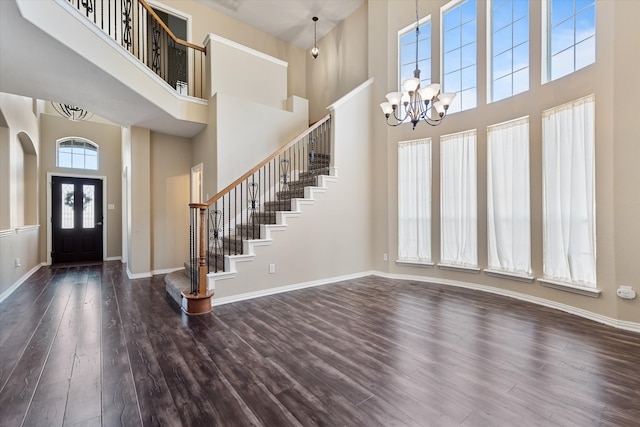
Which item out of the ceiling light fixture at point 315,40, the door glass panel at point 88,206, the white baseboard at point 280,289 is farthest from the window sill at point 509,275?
the door glass panel at point 88,206

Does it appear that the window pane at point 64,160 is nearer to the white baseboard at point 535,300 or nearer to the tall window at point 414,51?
the white baseboard at point 535,300

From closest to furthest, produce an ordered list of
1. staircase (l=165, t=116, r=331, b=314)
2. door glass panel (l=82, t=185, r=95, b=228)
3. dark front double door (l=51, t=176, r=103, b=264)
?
staircase (l=165, t=116, r=331, b=314), dark front double door (l=51, t=176, r=103, b=264), door glass panel (l=82, t=185, r=95, b=228)

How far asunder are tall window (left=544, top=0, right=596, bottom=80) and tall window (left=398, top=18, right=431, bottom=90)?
1.78 meters

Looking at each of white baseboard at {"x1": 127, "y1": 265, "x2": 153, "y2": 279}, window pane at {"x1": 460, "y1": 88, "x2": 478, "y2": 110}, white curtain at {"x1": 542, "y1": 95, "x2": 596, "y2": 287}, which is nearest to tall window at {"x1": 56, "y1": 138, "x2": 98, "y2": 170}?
white baseboard at {"x1": 127, "y1": 265, "x2": 153, "y2": 279}

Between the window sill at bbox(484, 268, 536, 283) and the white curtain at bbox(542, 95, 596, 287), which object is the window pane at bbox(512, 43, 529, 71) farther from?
the window sill at bbox(484, 268, 536, 283)

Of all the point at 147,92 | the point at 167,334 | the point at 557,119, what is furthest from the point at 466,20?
the point at 167,334

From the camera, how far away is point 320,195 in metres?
4.96

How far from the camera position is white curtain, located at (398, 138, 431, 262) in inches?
202

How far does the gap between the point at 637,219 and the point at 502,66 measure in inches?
106

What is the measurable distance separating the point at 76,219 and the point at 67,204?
0.42m

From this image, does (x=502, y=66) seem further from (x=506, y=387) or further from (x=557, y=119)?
(x=506, y=387)

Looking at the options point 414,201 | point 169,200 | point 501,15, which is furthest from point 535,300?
point 169,200

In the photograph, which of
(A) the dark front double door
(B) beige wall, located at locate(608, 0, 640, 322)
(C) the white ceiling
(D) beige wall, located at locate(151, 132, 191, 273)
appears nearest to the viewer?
(B) beige wall, located at locate(608, 0, 640, 322)

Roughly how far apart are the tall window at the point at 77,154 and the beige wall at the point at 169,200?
319cm
